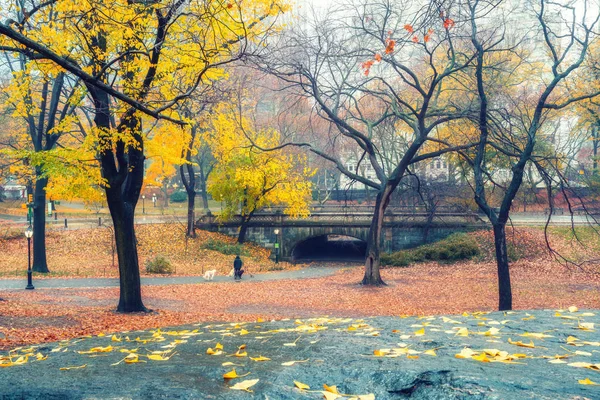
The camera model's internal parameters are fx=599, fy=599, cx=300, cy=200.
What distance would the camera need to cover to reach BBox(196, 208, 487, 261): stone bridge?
125 feet

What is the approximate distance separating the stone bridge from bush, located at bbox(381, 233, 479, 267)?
283cm

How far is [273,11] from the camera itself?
13281 mm

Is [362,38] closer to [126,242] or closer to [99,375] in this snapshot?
[126,242]

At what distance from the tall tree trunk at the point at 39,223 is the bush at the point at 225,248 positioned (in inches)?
494

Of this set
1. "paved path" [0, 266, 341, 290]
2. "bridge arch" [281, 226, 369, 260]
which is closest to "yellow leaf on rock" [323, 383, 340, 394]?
"paved path" [0, 266, 341, 290]

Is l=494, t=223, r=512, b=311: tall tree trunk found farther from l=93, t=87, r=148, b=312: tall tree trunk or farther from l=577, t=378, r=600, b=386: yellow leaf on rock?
l=577, t=378, r=600, b=386: yellow leaf on rock

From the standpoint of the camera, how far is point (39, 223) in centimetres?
2570

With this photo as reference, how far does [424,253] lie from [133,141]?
888 inches

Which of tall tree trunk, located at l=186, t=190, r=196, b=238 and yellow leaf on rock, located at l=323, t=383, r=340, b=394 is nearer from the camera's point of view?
yellow leaf on rock, located at l=323, t=383, r=340, b=394

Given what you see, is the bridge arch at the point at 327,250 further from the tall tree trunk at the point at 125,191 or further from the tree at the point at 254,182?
the tall tree trunk at the point at 125,191

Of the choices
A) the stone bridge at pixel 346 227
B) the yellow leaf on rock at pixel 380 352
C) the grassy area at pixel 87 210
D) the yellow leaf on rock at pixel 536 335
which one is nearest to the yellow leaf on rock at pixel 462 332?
the yellow leaf on rock at pixel 536 335

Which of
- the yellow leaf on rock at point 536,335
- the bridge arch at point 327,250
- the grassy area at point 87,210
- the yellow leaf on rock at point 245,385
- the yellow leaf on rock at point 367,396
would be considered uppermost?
the grassy area at point 87,210

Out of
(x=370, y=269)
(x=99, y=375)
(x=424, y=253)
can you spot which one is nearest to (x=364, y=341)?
(x=99, y=375)

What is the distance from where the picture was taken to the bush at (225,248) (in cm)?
3756
